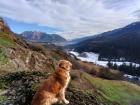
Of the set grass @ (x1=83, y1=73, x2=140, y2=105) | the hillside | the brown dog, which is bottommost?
grass @ (x1=83, y1=73, x2=140, y2=105)

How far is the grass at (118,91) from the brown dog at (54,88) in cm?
1475

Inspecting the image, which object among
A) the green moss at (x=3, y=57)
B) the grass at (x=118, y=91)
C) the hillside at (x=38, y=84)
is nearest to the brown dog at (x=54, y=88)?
the hillside at (x=38, y=84)

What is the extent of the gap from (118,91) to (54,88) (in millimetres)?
18316

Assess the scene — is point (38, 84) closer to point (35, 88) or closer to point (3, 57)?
point (35, 88)

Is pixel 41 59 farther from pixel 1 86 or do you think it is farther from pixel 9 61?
pixel 1 86

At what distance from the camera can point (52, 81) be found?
1267 cm

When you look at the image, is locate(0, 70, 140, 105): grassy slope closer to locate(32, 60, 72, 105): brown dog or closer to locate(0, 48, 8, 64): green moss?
locate(32, 60, 72, 105): brown dog

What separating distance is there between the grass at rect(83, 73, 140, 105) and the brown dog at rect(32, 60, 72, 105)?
1475 cm

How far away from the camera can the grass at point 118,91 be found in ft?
92.3

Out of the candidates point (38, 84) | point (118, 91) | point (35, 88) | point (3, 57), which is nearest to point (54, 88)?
point (35, 88)

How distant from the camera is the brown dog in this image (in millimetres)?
12078

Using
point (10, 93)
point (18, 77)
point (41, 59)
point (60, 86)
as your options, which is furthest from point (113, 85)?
point (60, 86)

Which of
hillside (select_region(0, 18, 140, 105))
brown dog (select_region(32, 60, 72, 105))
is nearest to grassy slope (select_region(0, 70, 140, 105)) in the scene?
hillside (select_region(0, 18, 140, 105))

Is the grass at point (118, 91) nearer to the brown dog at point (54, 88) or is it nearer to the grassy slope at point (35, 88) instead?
the grassy slope at point (35, 88)
